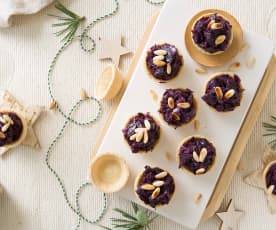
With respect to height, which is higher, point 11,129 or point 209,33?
point 209,33

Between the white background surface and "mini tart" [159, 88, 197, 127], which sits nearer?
"mini tart" [159, 88, 197, 127]

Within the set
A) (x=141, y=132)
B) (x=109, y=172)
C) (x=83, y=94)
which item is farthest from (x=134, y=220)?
(x=83, y=94)

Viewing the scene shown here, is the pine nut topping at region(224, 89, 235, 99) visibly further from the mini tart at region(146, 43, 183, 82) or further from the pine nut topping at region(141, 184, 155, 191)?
the pine nut topping at region(141, 184, 155, 191)

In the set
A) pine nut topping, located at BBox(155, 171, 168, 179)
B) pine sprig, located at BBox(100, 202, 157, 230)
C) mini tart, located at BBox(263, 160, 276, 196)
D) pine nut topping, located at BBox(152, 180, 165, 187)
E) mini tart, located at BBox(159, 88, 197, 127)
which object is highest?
mini tart, located at BBox(159, 88, 197, 127)

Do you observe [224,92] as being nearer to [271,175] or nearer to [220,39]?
[220,39]

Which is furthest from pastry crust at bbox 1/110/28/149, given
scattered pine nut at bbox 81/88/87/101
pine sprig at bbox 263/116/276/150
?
pine sprig at bbox 263/116/276/150

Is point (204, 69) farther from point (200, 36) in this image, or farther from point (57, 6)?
point (57, 6)

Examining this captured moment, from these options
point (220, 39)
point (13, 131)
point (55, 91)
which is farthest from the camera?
point (55, 91)
